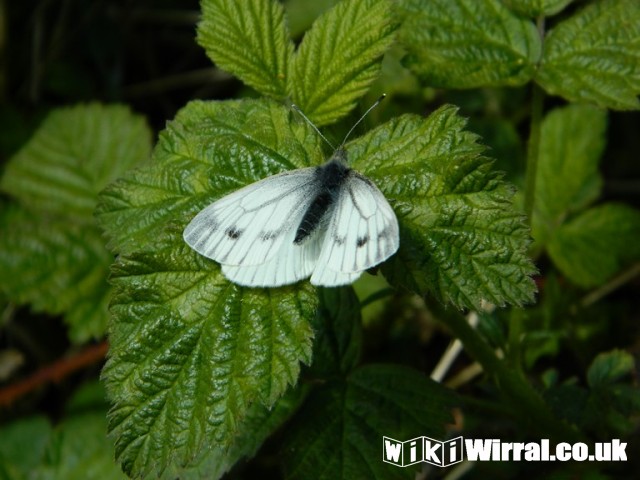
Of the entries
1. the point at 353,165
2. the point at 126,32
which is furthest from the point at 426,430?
the point at 126,32

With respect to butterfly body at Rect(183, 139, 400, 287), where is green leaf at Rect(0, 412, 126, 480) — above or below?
below

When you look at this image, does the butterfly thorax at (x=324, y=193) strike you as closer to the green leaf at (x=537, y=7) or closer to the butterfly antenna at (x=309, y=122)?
the butterfly antenna at (x=309, y=122)

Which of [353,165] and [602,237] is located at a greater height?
[353,165]

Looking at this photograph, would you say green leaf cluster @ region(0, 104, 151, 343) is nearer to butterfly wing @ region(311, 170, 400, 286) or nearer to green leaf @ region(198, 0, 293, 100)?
green leaf @ region(198, 0, 293, 100)

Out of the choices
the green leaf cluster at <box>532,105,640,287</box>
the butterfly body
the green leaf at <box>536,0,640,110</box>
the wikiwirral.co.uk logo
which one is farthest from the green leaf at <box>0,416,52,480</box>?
the green leaf at <box>536,0,640,110</box>

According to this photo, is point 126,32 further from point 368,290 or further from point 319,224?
point 319,224

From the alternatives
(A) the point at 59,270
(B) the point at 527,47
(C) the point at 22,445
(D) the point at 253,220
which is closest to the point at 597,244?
→ (B) the point at 527,47
